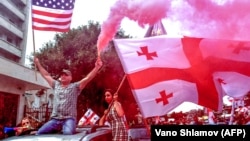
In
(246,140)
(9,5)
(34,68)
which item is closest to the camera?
(246,140)

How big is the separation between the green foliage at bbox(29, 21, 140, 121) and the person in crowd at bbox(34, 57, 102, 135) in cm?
27

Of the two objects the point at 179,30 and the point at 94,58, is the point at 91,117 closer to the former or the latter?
the point at 94,58

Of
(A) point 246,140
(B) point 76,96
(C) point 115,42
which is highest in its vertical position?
(C) point 115,42

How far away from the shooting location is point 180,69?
4.61m

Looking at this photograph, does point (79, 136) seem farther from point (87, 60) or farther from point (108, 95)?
point (87, 60)

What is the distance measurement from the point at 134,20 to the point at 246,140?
80.1 inches

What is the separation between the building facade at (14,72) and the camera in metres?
4.81

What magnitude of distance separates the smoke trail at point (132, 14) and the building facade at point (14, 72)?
1.03 m

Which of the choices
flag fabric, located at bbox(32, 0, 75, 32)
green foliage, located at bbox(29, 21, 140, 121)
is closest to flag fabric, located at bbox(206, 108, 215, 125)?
green foliage, located at bbox(29, 21, 140, 121)

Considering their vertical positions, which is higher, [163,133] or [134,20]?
[134,20]

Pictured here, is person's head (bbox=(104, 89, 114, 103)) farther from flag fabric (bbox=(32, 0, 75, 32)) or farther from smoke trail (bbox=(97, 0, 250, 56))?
flag fabric (bbox=(32, 0, 75, 32))

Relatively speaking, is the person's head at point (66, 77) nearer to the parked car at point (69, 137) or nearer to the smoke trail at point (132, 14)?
the smoke trail at point (132, 14)

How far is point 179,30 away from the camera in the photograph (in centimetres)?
467

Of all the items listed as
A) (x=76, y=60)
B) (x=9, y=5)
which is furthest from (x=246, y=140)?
(x=9, y=5)
